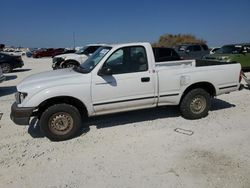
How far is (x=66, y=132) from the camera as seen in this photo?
5.30 meters

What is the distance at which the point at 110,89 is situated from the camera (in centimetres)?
539

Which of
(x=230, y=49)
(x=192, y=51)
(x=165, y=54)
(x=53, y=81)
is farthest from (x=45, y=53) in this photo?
(x=53, y=81)

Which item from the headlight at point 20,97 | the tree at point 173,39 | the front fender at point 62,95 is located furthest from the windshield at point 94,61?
the tree at point 173,39

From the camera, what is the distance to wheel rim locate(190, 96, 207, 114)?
627 centimetres

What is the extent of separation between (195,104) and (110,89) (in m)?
2.22

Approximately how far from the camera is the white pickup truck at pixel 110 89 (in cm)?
510

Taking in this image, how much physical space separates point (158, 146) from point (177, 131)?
2.94 feet

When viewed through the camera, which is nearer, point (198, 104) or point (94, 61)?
point (94, 61)

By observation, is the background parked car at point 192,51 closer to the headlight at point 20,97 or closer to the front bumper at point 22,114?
the headlight at point 20,97

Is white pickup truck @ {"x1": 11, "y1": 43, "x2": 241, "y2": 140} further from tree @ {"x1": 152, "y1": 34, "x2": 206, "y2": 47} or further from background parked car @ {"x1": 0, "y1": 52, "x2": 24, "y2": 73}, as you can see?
tree @ {"x1": 152, "y1": 34, "x2": 206, "y2": 47}

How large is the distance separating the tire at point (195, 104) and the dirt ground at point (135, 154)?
0.16m

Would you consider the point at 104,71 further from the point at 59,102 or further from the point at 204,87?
the point at 204,87

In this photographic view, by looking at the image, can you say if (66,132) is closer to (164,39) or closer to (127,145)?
(127,145)

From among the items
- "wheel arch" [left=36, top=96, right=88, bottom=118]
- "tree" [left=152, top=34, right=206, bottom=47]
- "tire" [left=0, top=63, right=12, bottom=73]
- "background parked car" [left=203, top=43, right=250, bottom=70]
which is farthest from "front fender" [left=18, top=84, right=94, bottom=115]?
"tree" [left=152, top=34, right=206, bottom=47]
